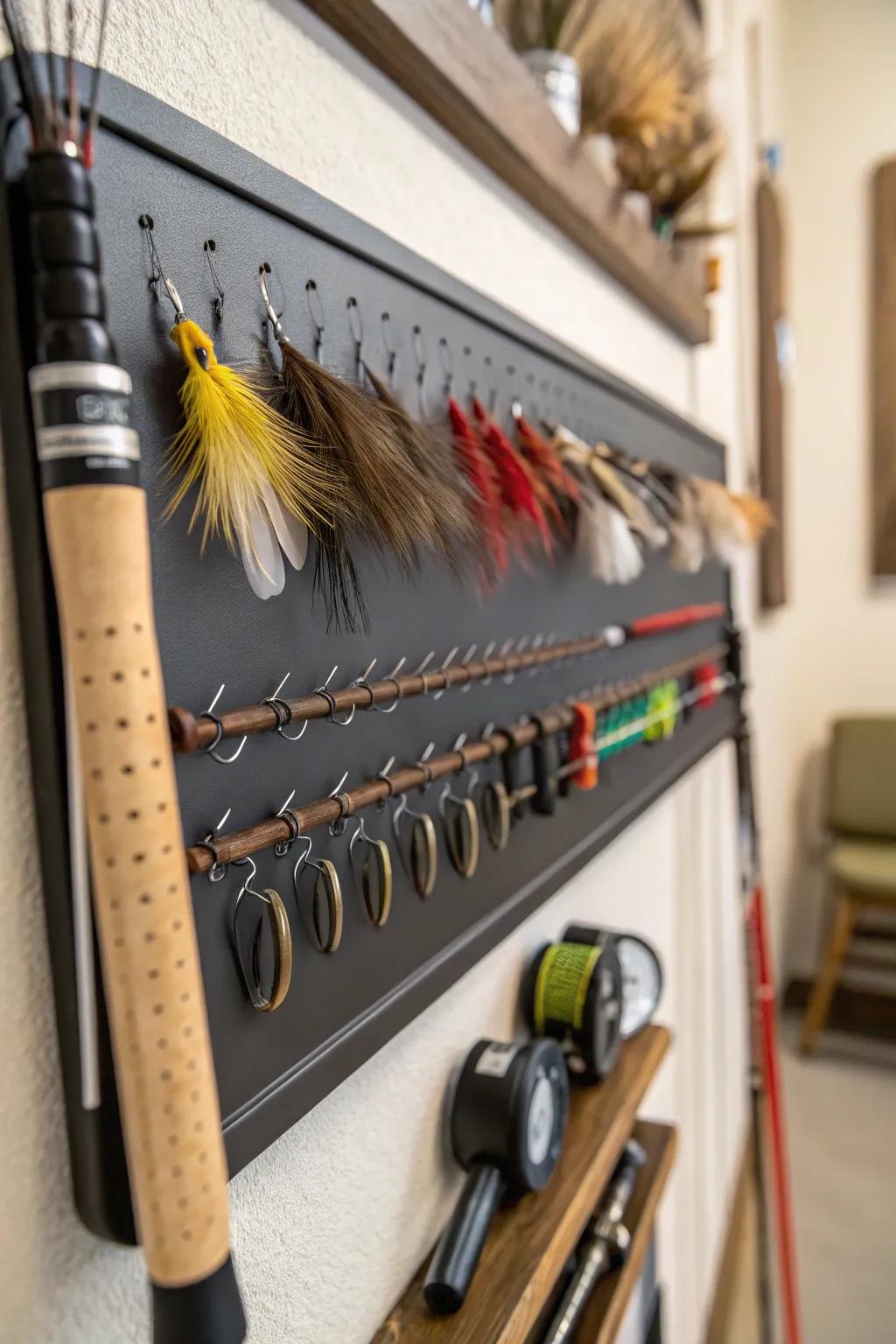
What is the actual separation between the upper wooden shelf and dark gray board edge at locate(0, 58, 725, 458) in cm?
13

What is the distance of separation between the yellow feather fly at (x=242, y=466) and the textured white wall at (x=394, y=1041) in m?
0.10

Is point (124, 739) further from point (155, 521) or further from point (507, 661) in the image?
point (507, 661)

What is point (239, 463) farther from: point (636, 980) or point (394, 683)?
point (636, 980)

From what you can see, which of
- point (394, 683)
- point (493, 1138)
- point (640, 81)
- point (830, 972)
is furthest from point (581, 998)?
point (830, 972)

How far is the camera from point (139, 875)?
284 millimetres

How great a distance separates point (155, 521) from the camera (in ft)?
1.36

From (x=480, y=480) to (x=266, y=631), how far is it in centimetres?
24

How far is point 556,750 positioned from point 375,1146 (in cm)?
33

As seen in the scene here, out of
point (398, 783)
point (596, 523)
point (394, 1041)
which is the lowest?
point (394, 1041)

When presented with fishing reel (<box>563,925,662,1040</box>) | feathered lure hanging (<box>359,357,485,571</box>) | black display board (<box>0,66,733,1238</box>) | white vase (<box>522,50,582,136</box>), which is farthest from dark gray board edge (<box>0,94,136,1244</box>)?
white vase (<box>522,50,582,136</box>)

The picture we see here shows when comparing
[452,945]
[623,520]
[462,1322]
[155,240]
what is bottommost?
[462,1322]

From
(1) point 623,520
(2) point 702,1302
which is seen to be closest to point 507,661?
(1) point 623,520

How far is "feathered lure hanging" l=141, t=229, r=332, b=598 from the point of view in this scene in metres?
0.41

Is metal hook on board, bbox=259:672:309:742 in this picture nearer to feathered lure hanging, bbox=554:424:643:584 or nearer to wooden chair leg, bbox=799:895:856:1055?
feathered lure hanging, bbox=554:424:643:584
